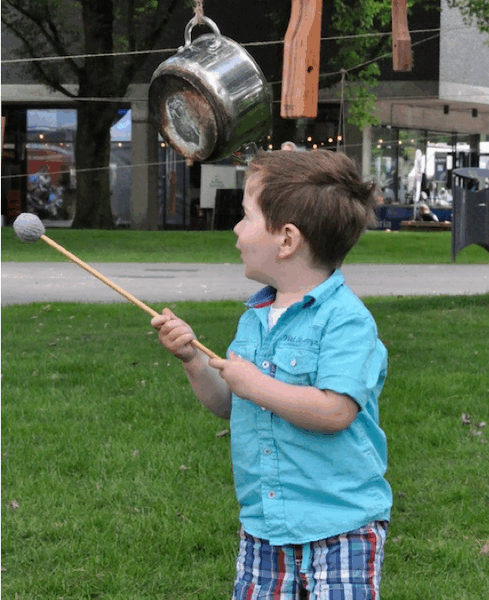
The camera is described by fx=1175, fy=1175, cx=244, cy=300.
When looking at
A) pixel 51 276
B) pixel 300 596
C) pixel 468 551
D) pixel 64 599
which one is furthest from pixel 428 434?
pixel 51 276

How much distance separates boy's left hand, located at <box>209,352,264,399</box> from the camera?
6.67 feet

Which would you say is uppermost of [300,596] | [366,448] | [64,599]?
[366,448]

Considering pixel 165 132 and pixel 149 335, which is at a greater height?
pixel 165 132

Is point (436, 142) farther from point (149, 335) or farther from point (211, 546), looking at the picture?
point (211, 546)

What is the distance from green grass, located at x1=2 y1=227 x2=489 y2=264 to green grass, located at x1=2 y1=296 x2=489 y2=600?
1065 cm

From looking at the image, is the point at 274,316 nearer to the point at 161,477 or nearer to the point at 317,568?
the point at 317,568

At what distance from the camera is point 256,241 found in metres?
2.15

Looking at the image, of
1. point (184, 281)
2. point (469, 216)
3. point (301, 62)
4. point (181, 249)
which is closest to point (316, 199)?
point (301, 62)

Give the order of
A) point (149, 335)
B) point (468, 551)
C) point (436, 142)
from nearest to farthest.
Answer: point (468, 551)
point (149, 335)
point (436, 142)

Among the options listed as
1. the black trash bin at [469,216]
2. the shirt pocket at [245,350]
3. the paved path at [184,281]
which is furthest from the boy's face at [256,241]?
the paved path at [184,281]

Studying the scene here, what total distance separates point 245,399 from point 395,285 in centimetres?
1217

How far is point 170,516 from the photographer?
13.9 ft

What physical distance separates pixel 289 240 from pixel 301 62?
65.8 inches

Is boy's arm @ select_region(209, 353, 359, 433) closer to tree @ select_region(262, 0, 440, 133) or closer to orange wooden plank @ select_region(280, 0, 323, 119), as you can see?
orange wooden plank @ select_region(280, 0, 323, 119)
